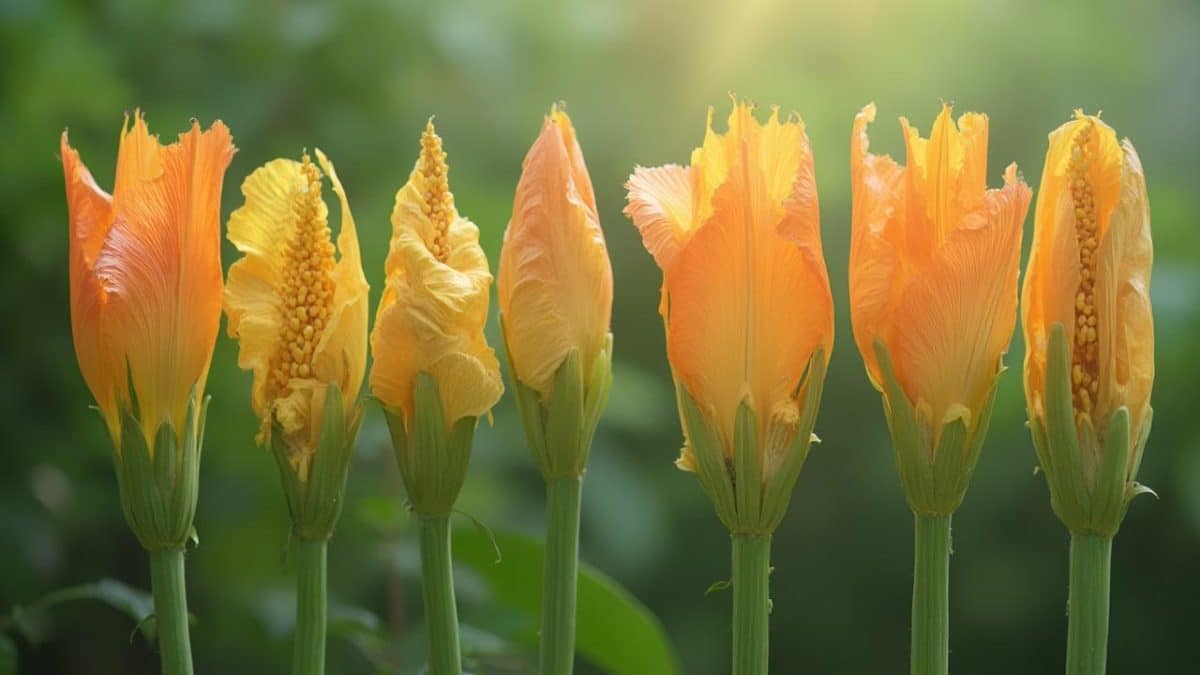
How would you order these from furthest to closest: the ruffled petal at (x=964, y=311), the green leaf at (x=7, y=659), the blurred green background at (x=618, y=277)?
the blurred green background at (x=618, y=277)
the green leaf at (x=7, y=659)
the ruffled petal at (x=964, y=311)

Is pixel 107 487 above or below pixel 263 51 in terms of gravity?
below

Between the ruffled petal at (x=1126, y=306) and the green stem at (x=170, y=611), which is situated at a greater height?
the ruffled petal at (x=1126, y=306)

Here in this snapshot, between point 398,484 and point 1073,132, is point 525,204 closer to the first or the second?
point 1073,132

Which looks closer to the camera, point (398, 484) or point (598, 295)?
point (598, 295)

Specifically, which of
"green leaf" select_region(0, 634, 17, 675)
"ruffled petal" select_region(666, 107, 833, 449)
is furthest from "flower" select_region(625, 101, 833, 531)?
"green leaf" select_region(0, 634, 17, 675)

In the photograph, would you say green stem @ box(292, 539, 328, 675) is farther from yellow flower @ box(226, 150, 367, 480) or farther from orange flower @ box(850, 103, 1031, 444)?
orange flower @ box(850, 103, 1031, 444)

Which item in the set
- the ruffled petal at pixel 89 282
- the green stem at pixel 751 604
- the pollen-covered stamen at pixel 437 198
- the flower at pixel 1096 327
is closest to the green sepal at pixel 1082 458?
the flower at pixel 1096 327

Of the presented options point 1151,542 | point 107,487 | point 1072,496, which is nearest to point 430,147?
point 1072,496

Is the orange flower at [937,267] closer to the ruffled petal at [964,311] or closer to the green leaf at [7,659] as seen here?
the ruffled petal at [964,311]
